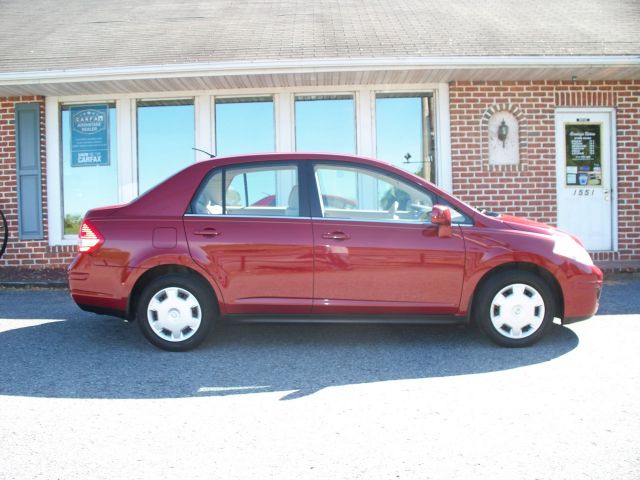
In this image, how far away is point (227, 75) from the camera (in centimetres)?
886

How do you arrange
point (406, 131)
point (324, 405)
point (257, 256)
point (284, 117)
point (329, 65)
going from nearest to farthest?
point (324, 405) → point (257, 256) → point (329, 65) → point (284, 117) → point (406, 131)

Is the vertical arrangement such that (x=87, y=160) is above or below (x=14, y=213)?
above

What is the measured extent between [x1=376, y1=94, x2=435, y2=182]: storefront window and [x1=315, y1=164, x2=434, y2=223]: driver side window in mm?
4577

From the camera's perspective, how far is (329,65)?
8633 mm

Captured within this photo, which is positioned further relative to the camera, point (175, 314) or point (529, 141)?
point (529, 141)

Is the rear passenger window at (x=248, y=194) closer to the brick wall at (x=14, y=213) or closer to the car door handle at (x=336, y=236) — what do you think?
the car door handle at (x=336, y=236)

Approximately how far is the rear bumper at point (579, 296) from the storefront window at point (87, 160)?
716 cm

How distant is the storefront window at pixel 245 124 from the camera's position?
9867 millimetres

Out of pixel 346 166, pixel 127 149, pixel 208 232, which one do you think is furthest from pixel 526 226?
pixel 127 149

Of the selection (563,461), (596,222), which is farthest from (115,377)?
(596,222)

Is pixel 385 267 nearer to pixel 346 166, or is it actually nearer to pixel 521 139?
pixel 346 166

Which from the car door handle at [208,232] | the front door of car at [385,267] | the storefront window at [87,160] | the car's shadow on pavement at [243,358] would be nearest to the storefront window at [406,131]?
the storefront window at [87,160]

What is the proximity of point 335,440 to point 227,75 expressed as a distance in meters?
6.57

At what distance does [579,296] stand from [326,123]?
5532 mm
